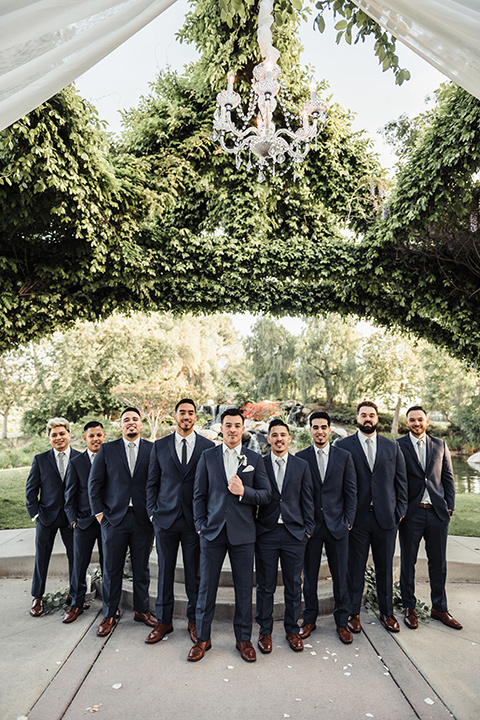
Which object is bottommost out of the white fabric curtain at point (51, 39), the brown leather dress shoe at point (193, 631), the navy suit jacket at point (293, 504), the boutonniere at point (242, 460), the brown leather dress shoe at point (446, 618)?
the brown leather dress shoe at point (446, 618)

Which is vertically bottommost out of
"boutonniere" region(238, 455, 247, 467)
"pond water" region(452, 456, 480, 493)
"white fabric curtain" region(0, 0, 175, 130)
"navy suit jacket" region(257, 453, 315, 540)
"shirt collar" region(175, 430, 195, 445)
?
"pond water" region(452, 456, 480, 493)

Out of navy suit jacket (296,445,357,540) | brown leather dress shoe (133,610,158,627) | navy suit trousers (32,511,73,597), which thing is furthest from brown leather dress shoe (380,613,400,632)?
navy suit trousers (32,511,73,597)

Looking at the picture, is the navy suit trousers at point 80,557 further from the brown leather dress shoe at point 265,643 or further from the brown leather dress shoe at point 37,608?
the brown leather dress shoe at point 265,643

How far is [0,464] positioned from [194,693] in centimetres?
1049

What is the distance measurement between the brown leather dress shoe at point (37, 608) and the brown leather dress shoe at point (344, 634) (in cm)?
272

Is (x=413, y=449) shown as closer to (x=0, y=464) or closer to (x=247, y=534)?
(x=247, y=534)

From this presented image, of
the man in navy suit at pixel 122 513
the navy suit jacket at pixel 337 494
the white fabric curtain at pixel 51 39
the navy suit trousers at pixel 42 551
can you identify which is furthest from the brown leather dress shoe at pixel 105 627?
the white fabric curtain at pixel 51 39

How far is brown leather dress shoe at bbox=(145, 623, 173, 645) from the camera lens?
362cm

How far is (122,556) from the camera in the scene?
390cm

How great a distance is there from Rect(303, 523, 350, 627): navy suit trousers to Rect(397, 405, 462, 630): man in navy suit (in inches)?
26.6

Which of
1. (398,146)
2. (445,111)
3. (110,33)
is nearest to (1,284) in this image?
(110,33)

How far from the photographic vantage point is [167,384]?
1159 centimetres

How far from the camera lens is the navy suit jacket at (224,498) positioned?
11.4 feet

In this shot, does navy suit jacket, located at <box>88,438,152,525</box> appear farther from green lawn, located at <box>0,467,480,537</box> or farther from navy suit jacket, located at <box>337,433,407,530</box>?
green lawn, located at <box>0,467,480,537</box>
